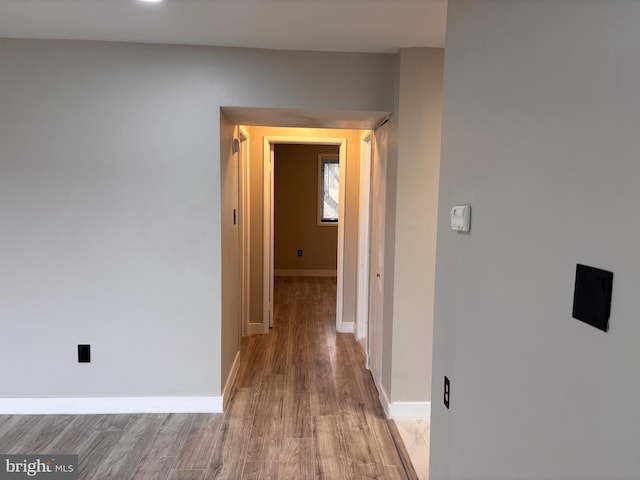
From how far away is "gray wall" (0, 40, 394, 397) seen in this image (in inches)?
92.5

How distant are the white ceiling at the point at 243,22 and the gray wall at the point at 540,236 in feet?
1.97

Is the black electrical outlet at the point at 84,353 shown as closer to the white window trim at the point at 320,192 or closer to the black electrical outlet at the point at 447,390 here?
the black electrical outlet at the point at 447,390

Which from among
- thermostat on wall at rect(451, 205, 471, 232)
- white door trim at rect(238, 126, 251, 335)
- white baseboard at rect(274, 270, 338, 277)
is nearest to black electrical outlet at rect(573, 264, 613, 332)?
thermostat on wall at rect(451, 205, 471, 232)

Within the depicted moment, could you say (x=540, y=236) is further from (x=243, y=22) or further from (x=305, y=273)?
(x=305, y=273)

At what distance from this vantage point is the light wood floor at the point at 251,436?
2041 mm

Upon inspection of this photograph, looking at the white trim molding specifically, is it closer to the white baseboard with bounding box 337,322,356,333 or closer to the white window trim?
the white window trim

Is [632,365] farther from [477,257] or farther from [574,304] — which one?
[477,257]

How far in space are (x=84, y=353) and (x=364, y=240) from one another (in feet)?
7.80

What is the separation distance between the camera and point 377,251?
3004 mm

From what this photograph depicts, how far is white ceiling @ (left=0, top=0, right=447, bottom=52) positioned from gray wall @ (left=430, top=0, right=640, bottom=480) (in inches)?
23.7

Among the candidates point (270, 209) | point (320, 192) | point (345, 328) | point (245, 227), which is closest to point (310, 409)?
point (345, 328)

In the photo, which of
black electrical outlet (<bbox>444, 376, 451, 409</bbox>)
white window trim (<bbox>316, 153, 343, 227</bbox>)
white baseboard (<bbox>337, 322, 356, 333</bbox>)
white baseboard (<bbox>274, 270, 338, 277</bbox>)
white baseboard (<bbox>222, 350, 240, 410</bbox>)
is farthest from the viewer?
white baseboard (<bbox>274, 270, 338, 277</bbox>)

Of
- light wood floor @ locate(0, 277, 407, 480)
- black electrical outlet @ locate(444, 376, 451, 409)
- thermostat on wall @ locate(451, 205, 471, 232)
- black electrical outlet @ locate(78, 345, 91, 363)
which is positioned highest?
thermostat on wall @ locate(451, 205, 471, 232)

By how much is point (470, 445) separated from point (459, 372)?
0.22 metres
